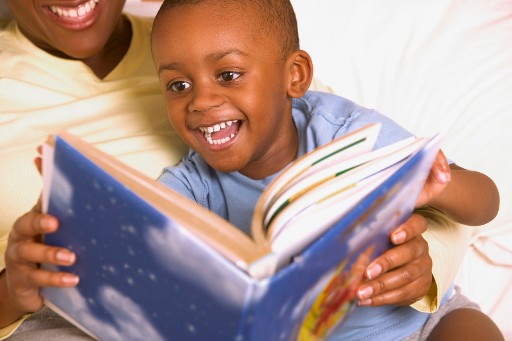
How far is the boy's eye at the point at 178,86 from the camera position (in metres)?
1.17

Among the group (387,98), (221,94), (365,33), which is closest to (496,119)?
(387,98)

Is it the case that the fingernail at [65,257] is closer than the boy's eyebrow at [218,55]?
Yes

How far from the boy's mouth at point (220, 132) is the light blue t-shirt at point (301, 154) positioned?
5.6 inches

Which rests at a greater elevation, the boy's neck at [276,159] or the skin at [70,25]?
the skin at [70,25]

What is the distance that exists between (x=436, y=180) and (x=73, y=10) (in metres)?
0.82

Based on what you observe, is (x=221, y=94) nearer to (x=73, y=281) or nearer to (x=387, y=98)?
(x=73, y=281)

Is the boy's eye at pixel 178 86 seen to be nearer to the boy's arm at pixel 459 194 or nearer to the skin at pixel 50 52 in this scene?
the skin at pixel 50 52

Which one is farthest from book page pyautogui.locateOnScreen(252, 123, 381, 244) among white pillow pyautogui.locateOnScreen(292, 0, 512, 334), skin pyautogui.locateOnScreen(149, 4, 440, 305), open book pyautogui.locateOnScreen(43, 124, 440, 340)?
white pillow pyautogui.locateOnScreen(292, 0, 512, 334)

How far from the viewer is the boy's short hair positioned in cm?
115

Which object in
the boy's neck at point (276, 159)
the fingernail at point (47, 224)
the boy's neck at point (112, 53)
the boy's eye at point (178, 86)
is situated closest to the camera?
the fingernail at point (47, 224)

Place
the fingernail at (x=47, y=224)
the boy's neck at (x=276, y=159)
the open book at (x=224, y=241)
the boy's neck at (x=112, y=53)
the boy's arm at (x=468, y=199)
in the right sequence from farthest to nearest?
the boy's neck at (x=112, y=53) → the boy's neck at (x=276, y=159) → the boy's arm at (x=468, y=199) → the fingernail at (x=47, y=224) → the open book at (x=224, y=241)

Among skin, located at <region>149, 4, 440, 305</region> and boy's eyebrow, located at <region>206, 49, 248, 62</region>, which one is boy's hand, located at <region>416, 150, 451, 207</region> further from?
boy's eyebrow, located at <region>206, 49, 248, 62</region>

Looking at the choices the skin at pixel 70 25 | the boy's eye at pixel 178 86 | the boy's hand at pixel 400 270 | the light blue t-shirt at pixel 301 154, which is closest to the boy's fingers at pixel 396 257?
the boy's hand at pixel 400 270

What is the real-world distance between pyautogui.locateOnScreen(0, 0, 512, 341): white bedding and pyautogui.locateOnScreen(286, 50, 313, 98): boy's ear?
0.40m
